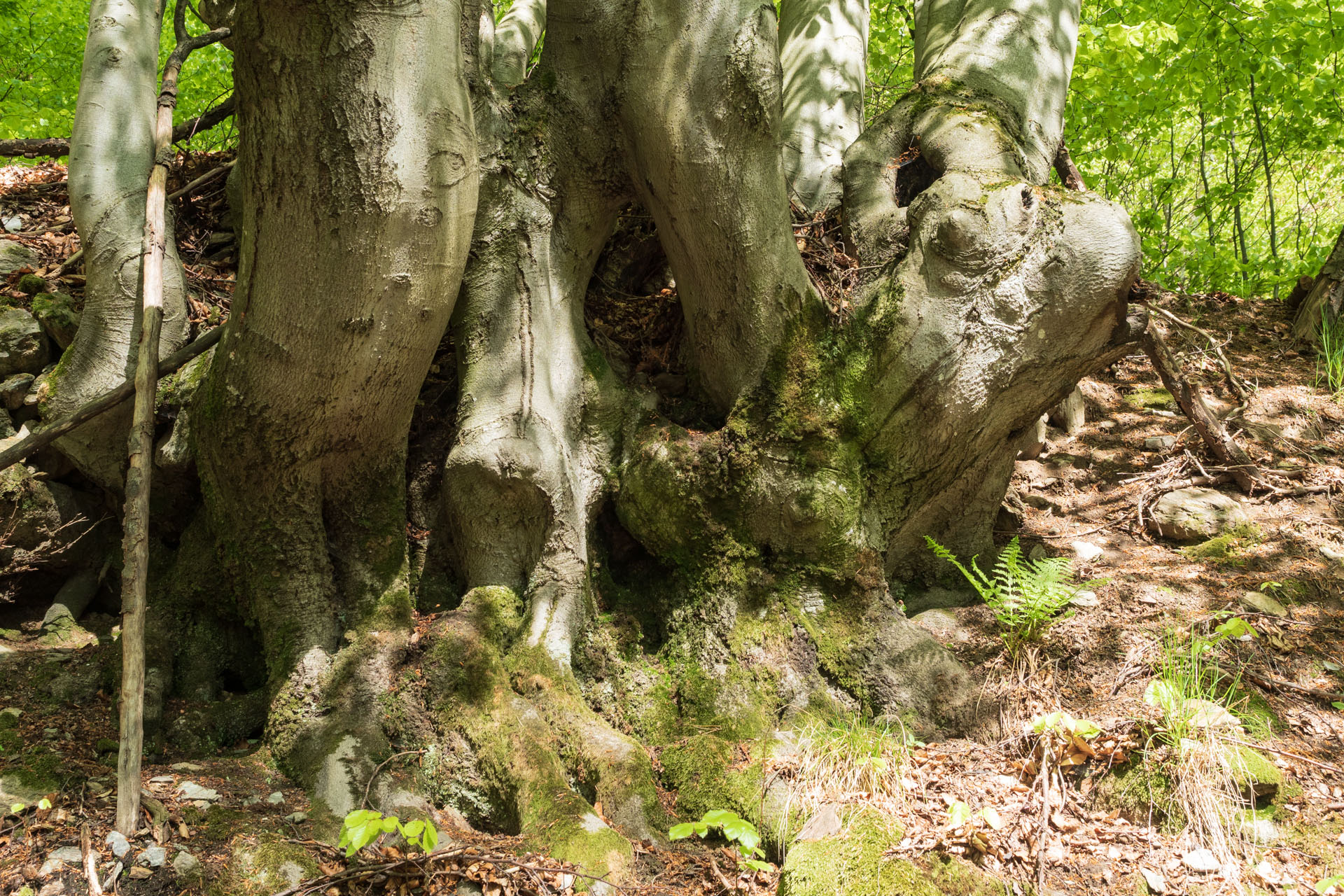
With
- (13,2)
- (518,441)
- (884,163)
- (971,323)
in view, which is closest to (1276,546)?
(971,323)

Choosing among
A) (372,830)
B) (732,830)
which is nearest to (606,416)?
(732,830)

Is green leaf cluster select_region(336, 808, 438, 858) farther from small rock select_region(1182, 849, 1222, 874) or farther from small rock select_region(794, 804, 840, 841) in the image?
small rock select_region(1182, 849, 1222, 874)

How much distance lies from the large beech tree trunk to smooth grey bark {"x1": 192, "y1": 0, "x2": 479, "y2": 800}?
0.6 inches

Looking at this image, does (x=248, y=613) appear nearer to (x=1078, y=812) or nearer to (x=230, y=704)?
(x=230, y=704)

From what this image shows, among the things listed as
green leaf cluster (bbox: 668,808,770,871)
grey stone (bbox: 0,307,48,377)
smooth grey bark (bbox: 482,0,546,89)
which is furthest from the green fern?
smooth grey bark (bbox: 482,0,546,89)

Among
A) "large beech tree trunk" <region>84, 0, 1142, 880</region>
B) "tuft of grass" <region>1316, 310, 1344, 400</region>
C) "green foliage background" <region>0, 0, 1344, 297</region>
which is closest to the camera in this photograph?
"large beech tree trunk" <region>84, 0, 1142, 880</region>

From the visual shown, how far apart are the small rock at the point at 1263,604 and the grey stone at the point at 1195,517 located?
0.79m

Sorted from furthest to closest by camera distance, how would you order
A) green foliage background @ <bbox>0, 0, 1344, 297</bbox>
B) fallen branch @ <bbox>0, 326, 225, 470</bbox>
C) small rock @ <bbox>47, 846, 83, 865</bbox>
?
green foliage background @ <bbox>0, 0, 1344, 297</bbox>, fallen branch @ <bbox>0, 326, 225, 470</bbox>, small rock @ <bbox>47, 846, 83, 865</bbox>

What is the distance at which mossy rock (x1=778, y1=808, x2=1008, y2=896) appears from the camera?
271 centimetres

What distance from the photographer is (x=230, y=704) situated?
354 centimetres

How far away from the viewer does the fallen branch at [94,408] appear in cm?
319

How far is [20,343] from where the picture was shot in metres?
→ 4.41

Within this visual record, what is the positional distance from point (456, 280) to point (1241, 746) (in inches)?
142

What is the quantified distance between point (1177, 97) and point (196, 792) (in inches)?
499
